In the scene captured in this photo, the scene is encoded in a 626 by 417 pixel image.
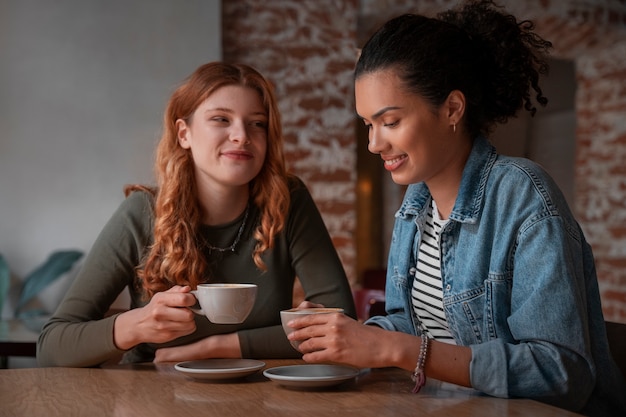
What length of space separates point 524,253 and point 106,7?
3261 mm

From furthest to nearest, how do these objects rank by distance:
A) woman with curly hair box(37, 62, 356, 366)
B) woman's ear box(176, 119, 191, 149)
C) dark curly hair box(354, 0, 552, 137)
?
woman's ear box(176, 119, 191, 149), woman with curly hair box(37, 62, 356, 366), dark curly hair box(354, 0, 552, 137)

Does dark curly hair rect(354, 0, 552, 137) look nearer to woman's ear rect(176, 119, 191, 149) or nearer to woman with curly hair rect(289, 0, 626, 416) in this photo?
woman with curly hair rect(289, 0, 626, 416)

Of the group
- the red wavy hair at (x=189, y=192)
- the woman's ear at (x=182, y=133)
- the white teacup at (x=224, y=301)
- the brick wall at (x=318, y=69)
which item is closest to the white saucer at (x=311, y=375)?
the white teacup at (x=224, y=301)

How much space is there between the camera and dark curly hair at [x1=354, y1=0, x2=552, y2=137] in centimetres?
164

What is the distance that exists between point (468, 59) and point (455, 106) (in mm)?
108

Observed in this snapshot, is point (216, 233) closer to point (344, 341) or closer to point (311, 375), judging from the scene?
point (311, 375)

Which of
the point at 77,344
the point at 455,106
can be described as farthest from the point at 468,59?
the point at 77,344

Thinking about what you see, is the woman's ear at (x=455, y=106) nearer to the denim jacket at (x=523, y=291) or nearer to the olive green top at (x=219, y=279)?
the denim jacket at (x=523, y=291)

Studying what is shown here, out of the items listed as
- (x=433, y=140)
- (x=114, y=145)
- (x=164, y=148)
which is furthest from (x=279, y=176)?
(x=114, y=145)

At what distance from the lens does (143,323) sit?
1.60 metres

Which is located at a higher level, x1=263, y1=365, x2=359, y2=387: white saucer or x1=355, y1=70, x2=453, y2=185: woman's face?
x1=355, y1=70, x2=453, y2=185: woman's face

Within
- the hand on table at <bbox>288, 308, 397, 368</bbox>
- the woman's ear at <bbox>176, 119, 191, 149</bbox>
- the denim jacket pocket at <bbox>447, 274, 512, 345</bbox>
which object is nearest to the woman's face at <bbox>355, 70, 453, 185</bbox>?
the denim jacket pocket at <bbox>447, 274, 512, 345</bbox>

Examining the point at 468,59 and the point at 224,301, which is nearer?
the point at 224,301

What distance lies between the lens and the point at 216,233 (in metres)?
2.07
